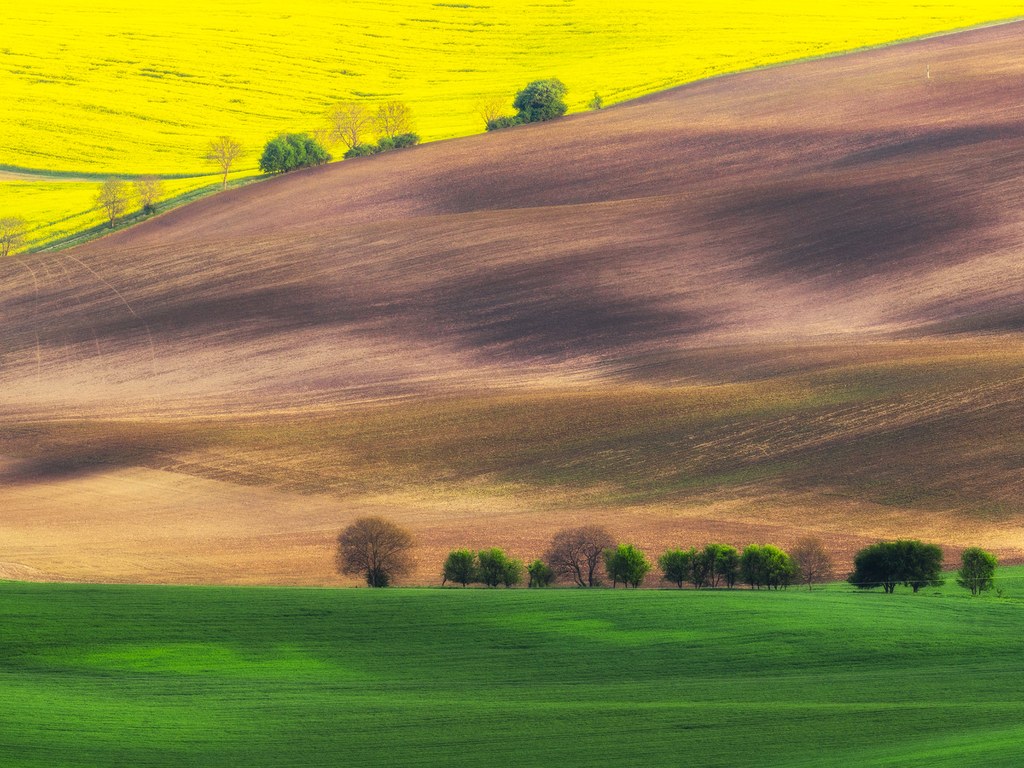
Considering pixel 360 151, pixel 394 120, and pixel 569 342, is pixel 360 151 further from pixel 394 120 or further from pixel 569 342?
pixel 569 342

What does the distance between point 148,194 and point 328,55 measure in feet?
101

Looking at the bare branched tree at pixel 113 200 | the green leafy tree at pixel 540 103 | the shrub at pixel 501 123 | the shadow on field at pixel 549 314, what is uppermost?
the green leafy tree at pixel 540 103

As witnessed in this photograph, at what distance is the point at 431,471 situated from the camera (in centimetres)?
5247

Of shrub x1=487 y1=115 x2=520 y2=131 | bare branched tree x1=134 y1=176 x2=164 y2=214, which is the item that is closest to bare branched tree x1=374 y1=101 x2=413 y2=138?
shrub x1=487 y1=115 x2=520 y2=131

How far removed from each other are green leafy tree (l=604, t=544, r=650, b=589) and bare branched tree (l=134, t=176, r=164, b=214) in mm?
51564

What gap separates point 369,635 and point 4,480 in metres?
25.6

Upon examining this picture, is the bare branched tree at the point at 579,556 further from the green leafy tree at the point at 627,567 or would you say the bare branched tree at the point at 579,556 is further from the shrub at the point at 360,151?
the shrub at the point at 360,151

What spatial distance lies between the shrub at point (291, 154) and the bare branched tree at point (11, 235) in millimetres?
13725

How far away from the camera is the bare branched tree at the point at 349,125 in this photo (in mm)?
95938

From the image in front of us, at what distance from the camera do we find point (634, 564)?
41500 millimetres

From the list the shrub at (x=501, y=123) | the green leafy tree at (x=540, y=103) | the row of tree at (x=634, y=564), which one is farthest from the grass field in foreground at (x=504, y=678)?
the shrub at (x=501, y=123)

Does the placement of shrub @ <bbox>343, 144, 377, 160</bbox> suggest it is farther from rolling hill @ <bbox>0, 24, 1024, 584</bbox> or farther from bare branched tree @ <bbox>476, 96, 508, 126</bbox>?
bare branched tree @ <bbox>476, 96, 508, 126</bbox>

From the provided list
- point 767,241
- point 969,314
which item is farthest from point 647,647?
point 767,241

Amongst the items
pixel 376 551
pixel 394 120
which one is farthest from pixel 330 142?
pixel 376 551
